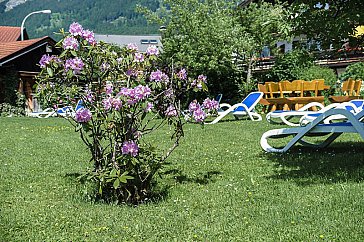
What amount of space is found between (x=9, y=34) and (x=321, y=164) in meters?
38.0

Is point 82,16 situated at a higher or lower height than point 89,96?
lower

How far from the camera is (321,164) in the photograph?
6.44 metres

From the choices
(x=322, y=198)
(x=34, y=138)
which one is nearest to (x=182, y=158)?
(x=322, y=198)

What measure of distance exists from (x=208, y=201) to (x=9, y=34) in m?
39.0

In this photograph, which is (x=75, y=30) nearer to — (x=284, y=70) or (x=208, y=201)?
(x=208, y=201)

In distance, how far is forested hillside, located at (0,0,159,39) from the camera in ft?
473

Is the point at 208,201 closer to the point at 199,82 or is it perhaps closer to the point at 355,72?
the point at 199,82

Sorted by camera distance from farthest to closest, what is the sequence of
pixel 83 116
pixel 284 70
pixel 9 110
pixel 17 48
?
pixel 17 48, pixel 9 110, pixel 284 70, pixel 83 116

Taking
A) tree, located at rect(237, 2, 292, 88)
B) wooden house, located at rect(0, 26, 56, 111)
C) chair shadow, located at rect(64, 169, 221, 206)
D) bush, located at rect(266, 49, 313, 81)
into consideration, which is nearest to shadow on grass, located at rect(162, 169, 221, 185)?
chair shadow, located at rect(64, 169, 221, 206)

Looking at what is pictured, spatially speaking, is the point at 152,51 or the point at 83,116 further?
the point at 152,51

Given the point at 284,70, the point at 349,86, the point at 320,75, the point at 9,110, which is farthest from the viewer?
the point at 9,110

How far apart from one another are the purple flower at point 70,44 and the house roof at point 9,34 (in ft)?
123

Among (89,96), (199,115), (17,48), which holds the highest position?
(89,96)

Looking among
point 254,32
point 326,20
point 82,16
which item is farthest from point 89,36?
point 82,16
